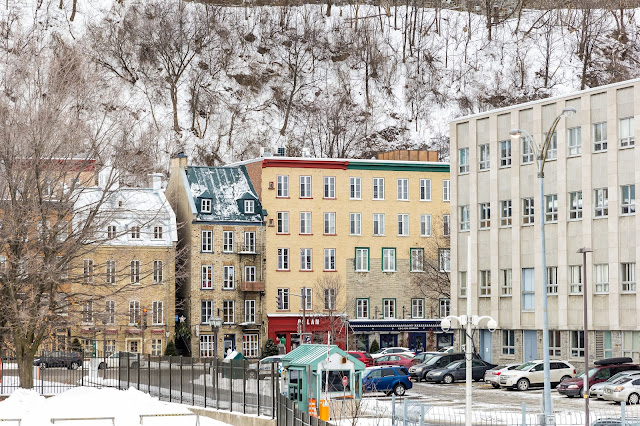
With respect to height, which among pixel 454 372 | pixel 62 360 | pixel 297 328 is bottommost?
pixel 454 372

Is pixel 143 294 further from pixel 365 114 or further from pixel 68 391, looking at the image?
pixel 365 114

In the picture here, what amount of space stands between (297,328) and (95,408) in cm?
5305

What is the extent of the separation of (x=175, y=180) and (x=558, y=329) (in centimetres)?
3904

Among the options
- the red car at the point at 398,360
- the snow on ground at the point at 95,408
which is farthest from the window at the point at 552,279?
the snow on ground at the point at 95,408

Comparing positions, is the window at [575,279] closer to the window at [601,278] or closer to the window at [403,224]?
the window at [601,278]

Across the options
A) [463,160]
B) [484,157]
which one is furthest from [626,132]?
[463,160]

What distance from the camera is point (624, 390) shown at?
45500 mm

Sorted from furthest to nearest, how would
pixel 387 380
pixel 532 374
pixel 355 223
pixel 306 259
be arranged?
pixel 355 223
pixel 306 259
pixel 532 374
pixel 387 380

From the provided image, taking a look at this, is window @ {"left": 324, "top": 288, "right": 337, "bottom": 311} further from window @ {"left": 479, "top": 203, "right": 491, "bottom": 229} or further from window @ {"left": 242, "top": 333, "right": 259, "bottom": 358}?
window @ {"left": 479, "top": 203, "right": 491, "bottom": 229}

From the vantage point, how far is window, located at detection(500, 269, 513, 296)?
64812 millimetres

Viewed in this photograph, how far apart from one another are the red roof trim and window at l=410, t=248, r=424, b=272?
29.5ft

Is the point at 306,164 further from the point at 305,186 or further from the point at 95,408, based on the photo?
the point at 95,408

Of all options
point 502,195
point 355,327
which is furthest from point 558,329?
point 355,327

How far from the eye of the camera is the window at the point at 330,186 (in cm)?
8900
